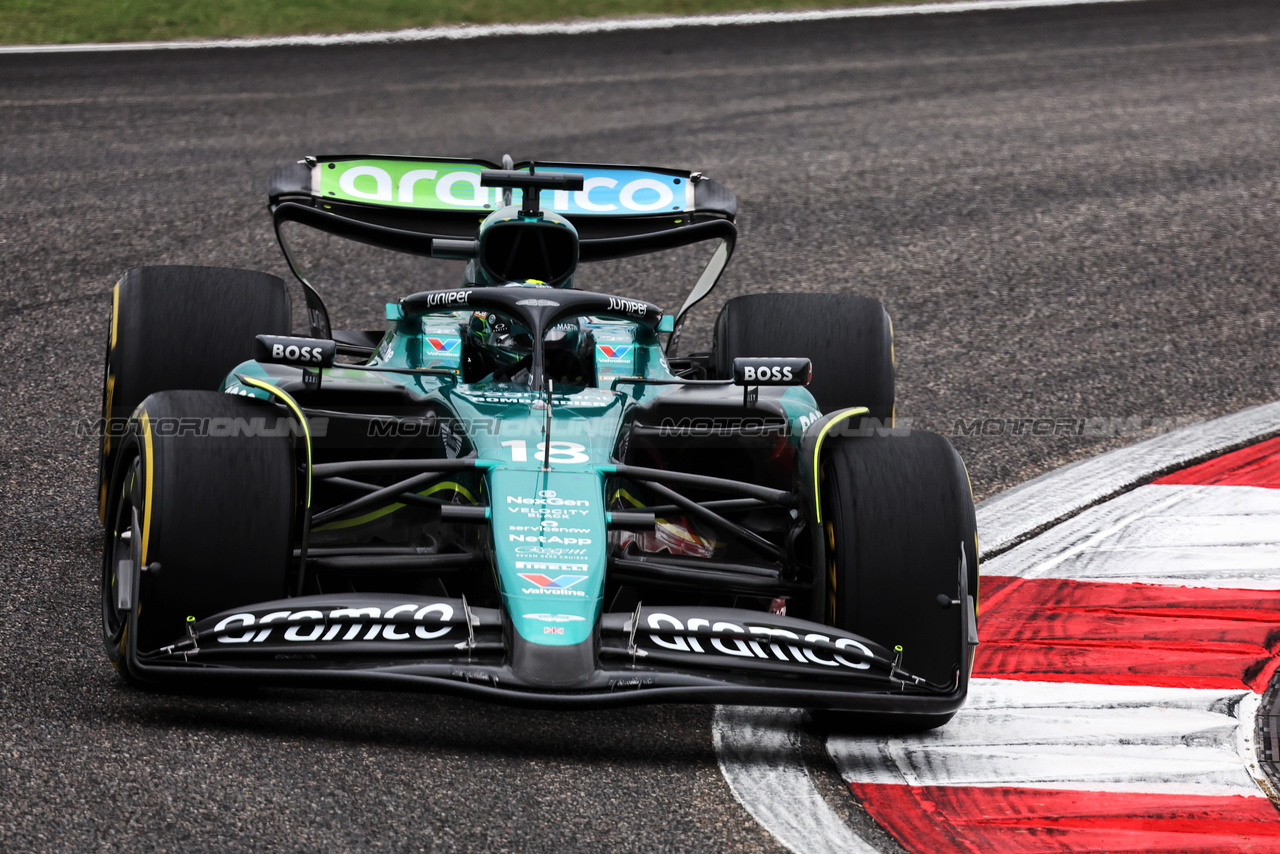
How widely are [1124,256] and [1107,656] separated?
5203mm

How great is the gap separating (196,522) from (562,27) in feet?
37.6

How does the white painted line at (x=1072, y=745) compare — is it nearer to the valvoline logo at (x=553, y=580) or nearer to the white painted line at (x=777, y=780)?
the white painted line at (x=777, y=780)

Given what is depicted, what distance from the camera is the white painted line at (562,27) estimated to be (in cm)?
1321

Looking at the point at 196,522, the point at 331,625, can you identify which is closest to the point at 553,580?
the point at 331,625

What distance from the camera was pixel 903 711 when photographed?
368 cm

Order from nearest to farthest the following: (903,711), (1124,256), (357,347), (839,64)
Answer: (903,711) → (357,347) → (1124,256) → (839,64)

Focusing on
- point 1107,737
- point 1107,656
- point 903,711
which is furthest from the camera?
point 1107,656

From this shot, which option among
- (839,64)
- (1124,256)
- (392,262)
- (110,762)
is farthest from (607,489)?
(839,64)

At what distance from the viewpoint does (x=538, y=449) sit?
4160mm

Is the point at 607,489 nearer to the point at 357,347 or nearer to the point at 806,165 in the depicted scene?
the point at 357,347

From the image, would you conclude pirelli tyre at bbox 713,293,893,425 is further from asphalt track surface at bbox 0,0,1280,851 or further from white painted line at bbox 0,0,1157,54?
white painted line at bbox 0,0,1157,54

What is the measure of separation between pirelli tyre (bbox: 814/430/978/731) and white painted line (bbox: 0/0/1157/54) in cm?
1074

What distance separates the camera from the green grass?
13477 mm

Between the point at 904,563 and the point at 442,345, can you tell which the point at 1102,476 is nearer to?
the point at 904,563
